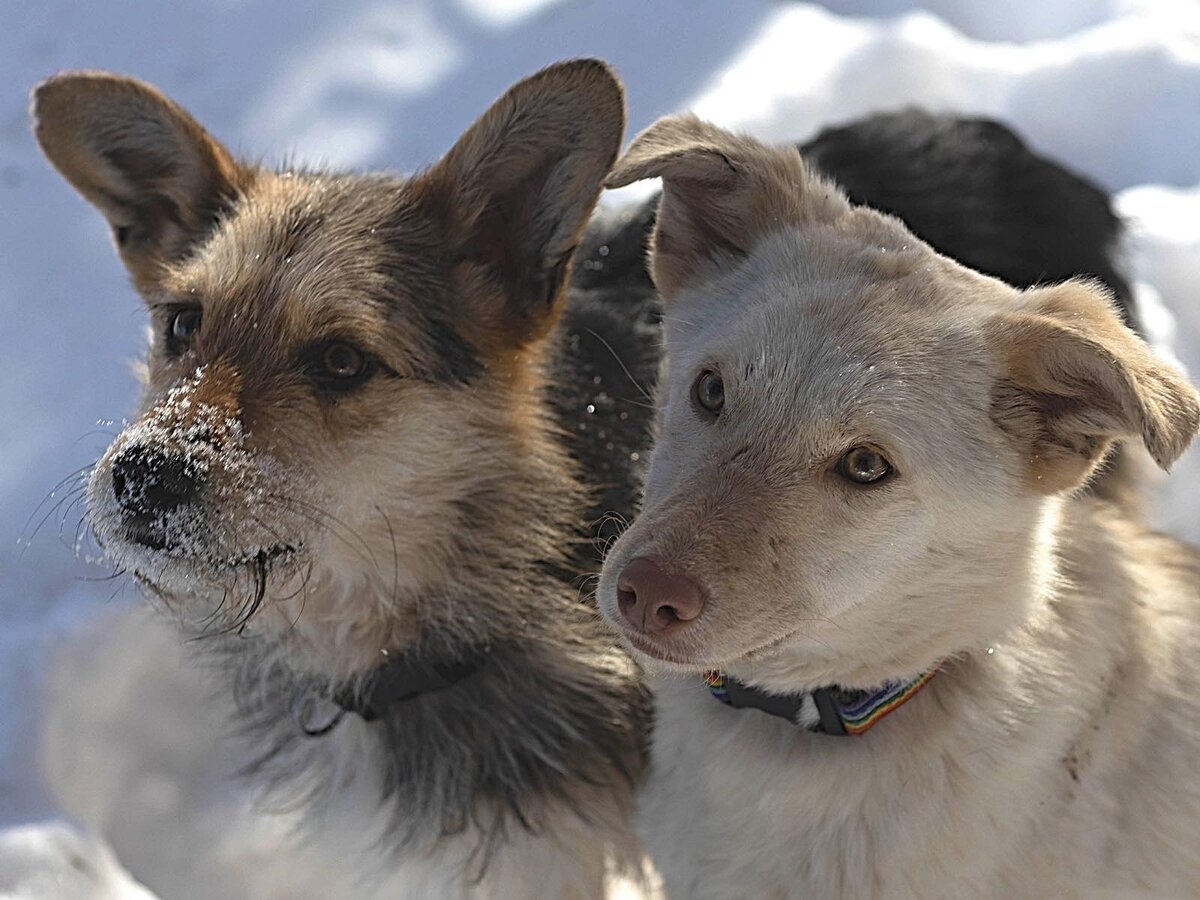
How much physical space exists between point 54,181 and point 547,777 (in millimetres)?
2773

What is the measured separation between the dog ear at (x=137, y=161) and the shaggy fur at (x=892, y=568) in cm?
99

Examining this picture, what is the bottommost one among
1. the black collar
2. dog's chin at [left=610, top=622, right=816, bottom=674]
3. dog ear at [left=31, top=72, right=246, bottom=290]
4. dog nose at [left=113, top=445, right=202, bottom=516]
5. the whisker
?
the black collar

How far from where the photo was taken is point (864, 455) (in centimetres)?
202

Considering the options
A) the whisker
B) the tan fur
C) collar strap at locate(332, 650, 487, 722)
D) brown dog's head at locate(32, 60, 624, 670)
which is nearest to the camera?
brown dog's head at locate(32, 60, 624, 670)

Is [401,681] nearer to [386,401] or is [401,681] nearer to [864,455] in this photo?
[386,401]

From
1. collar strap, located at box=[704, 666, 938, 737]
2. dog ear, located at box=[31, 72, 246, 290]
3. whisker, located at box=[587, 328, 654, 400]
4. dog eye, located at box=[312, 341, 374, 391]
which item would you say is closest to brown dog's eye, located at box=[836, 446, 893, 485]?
collar strap, located at box=[704, 666, 938, 737]

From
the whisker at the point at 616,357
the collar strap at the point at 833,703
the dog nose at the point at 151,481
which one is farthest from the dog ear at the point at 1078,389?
the dog nose at the point at 151,481

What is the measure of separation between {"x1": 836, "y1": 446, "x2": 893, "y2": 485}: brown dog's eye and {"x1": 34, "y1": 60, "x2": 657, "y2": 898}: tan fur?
2.79 ft

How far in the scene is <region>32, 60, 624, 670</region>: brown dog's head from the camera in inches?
89.7

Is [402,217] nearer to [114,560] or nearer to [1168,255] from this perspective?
[114,560]

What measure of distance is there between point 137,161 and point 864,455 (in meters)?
1.73

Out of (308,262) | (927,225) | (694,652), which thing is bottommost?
(694,652)

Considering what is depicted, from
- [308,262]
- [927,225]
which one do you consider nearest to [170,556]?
[308,262]

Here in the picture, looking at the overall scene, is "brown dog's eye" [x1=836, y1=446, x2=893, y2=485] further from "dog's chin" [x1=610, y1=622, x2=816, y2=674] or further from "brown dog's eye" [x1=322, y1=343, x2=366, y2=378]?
"brown dog's eye" [x1=322, y1=343, x2=366, y2=378]
